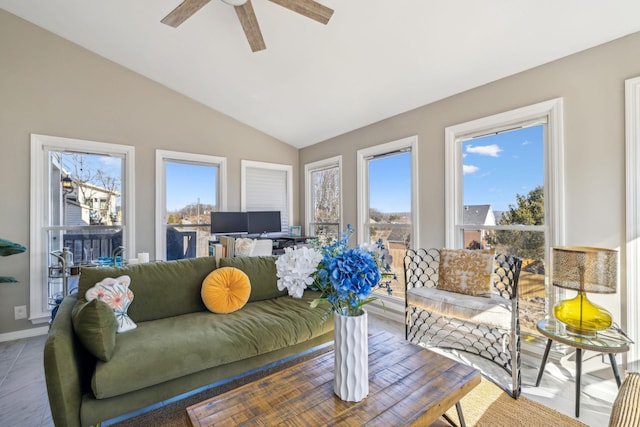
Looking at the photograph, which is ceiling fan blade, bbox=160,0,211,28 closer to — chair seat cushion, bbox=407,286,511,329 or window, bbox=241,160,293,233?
window, bbox=241,160,293,233

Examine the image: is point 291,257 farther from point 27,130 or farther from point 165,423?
point 27,130

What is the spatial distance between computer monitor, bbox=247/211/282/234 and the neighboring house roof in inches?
114

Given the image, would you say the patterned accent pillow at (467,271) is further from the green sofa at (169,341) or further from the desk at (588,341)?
the green sofa at (169,341)

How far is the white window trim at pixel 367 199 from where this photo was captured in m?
3.33

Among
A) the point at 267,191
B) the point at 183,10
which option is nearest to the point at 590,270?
the point at 183,10

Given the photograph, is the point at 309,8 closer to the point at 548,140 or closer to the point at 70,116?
the point at 548,140

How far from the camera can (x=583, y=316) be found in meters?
1.88

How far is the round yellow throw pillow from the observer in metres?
2.30

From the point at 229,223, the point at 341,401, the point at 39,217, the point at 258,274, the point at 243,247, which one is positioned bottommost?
the point at 341,401

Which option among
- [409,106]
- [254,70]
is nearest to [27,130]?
[254,70]

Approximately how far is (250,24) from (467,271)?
283 centimetres

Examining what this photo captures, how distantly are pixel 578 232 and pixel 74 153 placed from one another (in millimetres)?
5307

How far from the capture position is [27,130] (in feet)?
10.2

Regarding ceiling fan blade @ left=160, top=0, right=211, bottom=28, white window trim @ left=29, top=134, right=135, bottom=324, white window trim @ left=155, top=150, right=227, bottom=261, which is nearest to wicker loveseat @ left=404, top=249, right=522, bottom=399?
ceiling fan blade @ left=160, top=0, right=211, bottom=28
